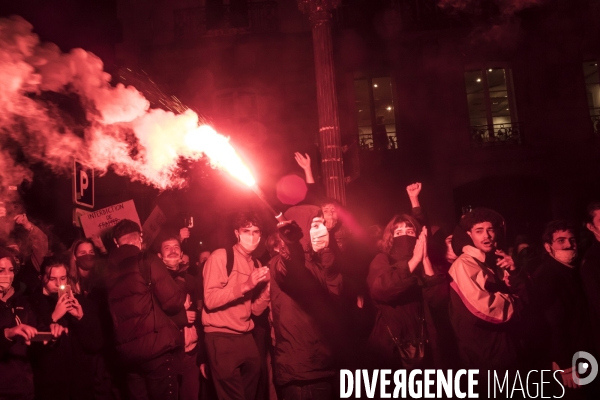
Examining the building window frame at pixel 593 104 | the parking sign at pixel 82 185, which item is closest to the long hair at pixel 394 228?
the parking sign at pixel 82 185

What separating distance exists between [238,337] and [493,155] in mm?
9336

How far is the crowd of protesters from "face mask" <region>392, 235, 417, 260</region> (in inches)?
0.5

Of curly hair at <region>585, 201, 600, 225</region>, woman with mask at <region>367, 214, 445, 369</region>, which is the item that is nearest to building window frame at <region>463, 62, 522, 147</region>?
curly hair at <region>585, 201, 600, 225</region>

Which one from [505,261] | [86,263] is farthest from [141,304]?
[505,261]

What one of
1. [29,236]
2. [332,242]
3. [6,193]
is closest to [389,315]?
[332,242]

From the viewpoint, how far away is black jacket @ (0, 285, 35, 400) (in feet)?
14.2

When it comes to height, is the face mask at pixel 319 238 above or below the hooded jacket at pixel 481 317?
above

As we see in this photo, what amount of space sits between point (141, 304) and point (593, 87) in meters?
12.5

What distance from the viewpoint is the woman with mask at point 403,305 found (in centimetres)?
473

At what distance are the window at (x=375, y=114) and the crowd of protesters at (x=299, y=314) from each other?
7264mm

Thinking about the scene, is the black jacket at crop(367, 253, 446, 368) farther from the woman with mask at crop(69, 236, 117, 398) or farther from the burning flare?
the woman with mask at crop(69, 236, 117, 398)

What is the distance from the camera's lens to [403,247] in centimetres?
511

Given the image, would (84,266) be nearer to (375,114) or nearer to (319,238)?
(319,238)

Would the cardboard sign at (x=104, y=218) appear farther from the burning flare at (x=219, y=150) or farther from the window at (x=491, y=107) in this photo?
the window at (x=491, y=107)
